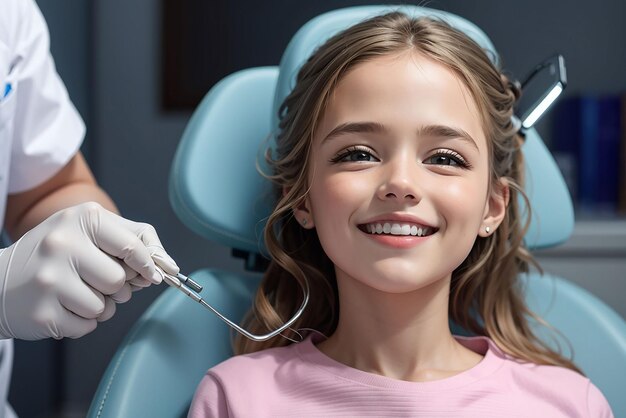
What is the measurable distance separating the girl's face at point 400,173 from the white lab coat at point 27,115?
1.39ft

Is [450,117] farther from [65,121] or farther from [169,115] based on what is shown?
[169,115]

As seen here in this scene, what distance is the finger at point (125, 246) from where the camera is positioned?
78 centimetres

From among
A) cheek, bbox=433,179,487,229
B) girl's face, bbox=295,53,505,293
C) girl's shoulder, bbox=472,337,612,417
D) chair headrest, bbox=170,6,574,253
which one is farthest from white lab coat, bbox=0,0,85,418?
girl's shoulder, bbox=472,337,612,417

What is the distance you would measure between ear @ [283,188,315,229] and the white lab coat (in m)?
0.37

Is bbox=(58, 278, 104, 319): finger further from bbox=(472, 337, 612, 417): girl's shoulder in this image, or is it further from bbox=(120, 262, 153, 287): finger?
bbox=(472, 337, 612, 417): girl's shoulder

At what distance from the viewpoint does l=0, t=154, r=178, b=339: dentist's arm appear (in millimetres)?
778

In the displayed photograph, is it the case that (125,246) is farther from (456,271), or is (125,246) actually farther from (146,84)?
(146,84)

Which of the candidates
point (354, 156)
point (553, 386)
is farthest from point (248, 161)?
point (553, 386)

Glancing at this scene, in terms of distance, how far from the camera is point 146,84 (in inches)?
91.1

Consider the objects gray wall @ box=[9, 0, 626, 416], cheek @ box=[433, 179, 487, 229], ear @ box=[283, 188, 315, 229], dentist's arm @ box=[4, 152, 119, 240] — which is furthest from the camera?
gray wall @ box=[9, 0, 626, 416]

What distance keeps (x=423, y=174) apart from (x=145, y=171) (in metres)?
1.57

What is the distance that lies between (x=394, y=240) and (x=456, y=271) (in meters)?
0.26

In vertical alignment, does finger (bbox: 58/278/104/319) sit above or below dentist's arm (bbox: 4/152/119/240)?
above

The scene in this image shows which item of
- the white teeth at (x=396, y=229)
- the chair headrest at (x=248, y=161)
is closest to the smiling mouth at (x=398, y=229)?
the white teeth at (x=396, y=229)
